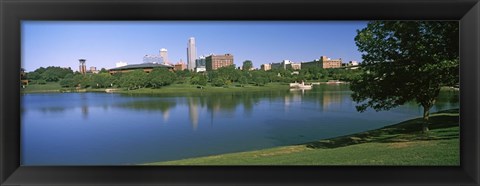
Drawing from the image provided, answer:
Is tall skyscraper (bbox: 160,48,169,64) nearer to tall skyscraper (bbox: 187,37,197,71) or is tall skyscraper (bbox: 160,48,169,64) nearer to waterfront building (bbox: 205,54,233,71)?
tall skyscraper (bbox: 187,37,197,71)

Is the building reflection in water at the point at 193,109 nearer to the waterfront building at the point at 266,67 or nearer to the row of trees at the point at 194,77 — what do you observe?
the row of trees at the point at 194,77

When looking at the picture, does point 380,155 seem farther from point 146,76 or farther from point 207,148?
point 146,76

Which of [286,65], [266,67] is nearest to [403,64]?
[286,65]

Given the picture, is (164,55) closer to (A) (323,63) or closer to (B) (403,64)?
(A) (323,63)

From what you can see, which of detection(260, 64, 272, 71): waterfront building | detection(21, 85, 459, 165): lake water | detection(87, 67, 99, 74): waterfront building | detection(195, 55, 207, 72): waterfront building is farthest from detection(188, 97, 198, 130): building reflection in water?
detection(87, 67, 99, 74): waterfront building

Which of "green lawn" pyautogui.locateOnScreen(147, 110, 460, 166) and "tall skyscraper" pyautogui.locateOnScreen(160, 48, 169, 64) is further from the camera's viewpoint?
"tall skyscraper" pyautogui.locateOnScreen(160, 48, 169, 64)
